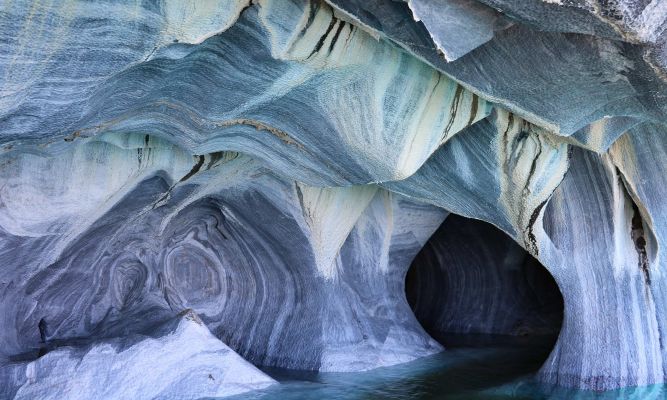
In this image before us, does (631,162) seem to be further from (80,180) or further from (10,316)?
(10,316)

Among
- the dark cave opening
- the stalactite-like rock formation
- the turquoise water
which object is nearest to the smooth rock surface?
the stalactite-like rock formation

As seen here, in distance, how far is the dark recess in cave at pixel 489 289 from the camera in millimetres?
9234

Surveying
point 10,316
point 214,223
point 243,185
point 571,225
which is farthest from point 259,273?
point 571,225

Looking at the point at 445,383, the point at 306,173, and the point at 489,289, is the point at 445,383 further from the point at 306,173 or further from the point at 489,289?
the point at 489,289

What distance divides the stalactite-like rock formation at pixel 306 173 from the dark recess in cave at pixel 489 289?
4.70 feet

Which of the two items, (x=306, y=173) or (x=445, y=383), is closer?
(x=306, y=173)

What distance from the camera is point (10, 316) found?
5898 mm

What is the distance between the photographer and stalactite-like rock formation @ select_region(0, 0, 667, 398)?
369 centimetres

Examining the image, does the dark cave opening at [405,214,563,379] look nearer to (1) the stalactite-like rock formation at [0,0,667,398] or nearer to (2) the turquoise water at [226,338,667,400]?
(1) the stalactite-like rock formation at [0,0,667,398]

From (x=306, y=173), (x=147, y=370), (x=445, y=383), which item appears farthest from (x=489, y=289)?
(x=147, y=370)

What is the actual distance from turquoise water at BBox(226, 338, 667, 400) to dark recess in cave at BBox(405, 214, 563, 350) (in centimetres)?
158

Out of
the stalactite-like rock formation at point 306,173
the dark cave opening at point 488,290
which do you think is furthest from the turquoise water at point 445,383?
the dark cave opening at point 488,290

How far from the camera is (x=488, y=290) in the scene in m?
9.39

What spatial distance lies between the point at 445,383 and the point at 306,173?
2083mm
